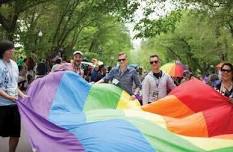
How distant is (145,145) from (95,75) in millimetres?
15547

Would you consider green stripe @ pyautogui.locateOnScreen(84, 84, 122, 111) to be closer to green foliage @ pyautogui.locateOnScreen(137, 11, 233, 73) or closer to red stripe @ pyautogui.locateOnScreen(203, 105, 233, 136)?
red stripe @ pyautogui.locateOnScreen(203, 105, 233, 136)

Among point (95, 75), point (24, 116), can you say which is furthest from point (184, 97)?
point (95, 75)

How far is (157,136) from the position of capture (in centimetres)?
629

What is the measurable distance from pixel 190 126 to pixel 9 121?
2.86m

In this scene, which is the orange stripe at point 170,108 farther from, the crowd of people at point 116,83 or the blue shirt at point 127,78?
the blue shirt at point 127,78

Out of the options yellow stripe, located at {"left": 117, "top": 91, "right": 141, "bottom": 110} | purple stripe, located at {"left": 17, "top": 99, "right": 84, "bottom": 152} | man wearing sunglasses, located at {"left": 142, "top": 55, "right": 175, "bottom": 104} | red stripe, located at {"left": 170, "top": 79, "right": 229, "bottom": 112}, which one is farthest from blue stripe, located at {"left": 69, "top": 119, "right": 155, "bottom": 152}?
yellow stripe, located at {"left": 117, "top": 91, "right": 141, "bottom": 110}

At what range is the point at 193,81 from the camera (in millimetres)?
8922

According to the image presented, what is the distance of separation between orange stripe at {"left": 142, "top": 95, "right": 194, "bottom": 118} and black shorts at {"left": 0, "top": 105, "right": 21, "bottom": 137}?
1980mm

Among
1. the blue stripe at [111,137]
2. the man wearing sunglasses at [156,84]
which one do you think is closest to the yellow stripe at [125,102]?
the man wearing sunglasses at [156,84]

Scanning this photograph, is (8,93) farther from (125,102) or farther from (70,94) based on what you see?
(125,102)

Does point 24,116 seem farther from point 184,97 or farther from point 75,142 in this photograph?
point 184,97

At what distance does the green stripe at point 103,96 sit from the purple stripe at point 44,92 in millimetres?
637

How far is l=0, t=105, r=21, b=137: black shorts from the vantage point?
8.28m

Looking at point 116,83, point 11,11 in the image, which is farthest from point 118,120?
point 11,11
